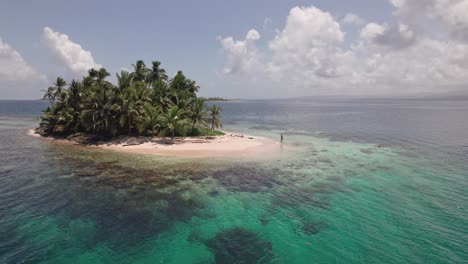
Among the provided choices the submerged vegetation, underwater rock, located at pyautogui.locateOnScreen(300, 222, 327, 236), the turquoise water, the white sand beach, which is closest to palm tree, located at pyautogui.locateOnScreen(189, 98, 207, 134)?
the submerged vegetation

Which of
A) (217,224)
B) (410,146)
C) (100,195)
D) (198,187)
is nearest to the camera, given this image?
(217,224)

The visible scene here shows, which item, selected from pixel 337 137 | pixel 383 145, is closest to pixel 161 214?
pixel 383 145

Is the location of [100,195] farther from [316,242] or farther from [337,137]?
[337,137]

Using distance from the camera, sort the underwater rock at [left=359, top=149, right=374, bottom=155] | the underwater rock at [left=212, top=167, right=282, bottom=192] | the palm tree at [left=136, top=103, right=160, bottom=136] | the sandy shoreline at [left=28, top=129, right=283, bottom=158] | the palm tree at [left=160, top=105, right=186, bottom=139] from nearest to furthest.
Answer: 1. the underwater rock at [left=212, top=167, right=282, bottom=192]
2. the sandy shoreline at [left=28, top=129, right=283, bottom=158]
3. the underwater rock at [left=359, top=149, right=374, bottom=155]
4. the palm tree at [left=160, top=105, right=186, bottom=139]
5. the palm tree at [left=136, top=103, right=160, bottom=136]

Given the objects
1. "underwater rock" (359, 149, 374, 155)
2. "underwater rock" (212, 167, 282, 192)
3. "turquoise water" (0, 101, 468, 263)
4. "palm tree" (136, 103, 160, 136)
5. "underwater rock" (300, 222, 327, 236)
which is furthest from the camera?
"palm tree" (136, 103, 160, 136)

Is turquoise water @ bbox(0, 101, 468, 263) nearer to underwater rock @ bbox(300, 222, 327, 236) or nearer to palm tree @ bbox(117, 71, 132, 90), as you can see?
underwater rock @ bbox(300, 222, 327, 236)

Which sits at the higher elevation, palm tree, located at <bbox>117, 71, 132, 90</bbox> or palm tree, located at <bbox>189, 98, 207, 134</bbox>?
palm tree, located at <bbox>117, 71, 132, 90</bbox>

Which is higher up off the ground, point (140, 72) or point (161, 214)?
point (140, 72)

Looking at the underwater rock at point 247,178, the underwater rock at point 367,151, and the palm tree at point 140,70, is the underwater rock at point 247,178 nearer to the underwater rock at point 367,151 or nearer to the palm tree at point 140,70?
the underwater rock at point 367,151
